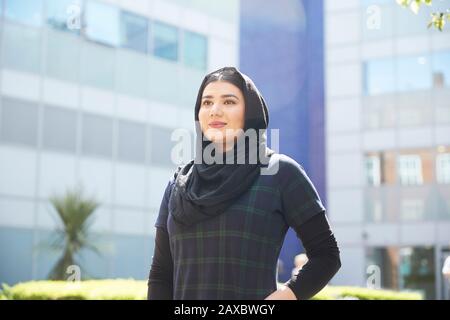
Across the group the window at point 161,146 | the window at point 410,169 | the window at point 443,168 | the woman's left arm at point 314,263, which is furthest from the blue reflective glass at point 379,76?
the woman's left arm at point 314,263

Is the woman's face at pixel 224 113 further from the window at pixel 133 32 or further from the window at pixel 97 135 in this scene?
the window at pixel 133 32

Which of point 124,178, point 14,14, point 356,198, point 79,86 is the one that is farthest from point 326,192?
point 14,14

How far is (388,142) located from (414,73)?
2486 mm

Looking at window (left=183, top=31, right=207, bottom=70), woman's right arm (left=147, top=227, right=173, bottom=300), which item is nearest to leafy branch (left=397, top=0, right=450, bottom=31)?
woman's right arm (left=147, top=227, right=173, bottom=300)

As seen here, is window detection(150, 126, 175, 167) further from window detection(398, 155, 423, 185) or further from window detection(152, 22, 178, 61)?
window detection(398, 155, 423, 185)

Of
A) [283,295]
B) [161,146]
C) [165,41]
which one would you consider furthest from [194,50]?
[283,295]

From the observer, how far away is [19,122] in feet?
57.5

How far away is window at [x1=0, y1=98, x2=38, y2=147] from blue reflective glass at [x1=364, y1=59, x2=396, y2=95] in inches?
455

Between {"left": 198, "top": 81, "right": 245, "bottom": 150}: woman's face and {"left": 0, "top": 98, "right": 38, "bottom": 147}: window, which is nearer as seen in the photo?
{"left": 198, "top": 81, "right": 245, "bottom": 150}: woman's face

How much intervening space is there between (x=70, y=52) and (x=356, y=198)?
1071cm

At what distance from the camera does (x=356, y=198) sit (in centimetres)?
2281

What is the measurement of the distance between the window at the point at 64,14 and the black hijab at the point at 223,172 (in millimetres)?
16908

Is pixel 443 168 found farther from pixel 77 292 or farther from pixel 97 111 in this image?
pixel 77 292

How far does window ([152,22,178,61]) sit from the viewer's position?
21.2 meters
